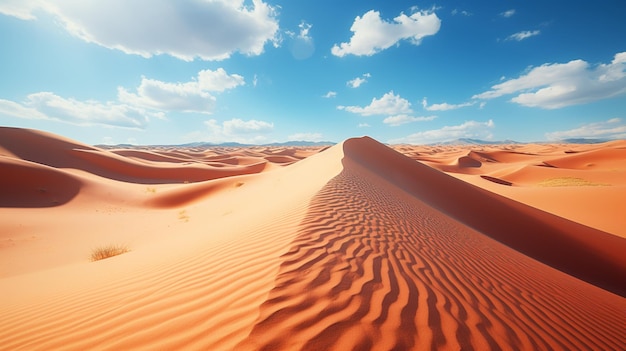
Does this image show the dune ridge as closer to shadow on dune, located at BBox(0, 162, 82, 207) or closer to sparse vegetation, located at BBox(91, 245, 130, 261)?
sparse vegetation, located at BBox(91, 245, 130, 261)

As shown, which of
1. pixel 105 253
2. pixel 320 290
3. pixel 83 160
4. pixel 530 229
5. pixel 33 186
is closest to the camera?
pixel 320 290

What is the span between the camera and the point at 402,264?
298 centimetres

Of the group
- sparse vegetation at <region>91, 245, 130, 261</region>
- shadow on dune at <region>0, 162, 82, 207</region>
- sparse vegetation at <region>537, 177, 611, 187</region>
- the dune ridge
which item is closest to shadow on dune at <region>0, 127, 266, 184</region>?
shadow on dune at <region>0, 162, 82, 207</region>

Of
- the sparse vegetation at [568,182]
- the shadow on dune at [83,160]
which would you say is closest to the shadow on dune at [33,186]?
the shadow on dune at [83,160]

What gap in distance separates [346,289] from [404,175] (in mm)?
11852

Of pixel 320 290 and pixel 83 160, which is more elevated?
pixel 83 160

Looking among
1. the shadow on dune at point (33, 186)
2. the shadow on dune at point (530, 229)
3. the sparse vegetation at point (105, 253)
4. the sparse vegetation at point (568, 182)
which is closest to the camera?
the sparse vegetation at point (105, 253)

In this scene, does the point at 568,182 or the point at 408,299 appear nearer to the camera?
the point at 408,299

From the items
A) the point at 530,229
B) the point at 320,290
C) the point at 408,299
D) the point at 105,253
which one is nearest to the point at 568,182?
the point at 530,229

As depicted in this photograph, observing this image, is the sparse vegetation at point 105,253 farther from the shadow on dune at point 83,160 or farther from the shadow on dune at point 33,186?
the shadow on dune at point 83,160

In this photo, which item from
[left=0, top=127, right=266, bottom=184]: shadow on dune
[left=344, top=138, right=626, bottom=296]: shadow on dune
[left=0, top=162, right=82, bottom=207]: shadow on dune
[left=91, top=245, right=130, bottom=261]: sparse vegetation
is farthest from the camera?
[left=0, top=127, right=266, bottom=184]: shadow on dune

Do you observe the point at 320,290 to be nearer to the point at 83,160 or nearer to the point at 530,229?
the point at 530,229

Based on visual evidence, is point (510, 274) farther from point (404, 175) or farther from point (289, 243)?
point (404, 175)

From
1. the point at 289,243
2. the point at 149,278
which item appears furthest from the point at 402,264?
the point at 149,278
